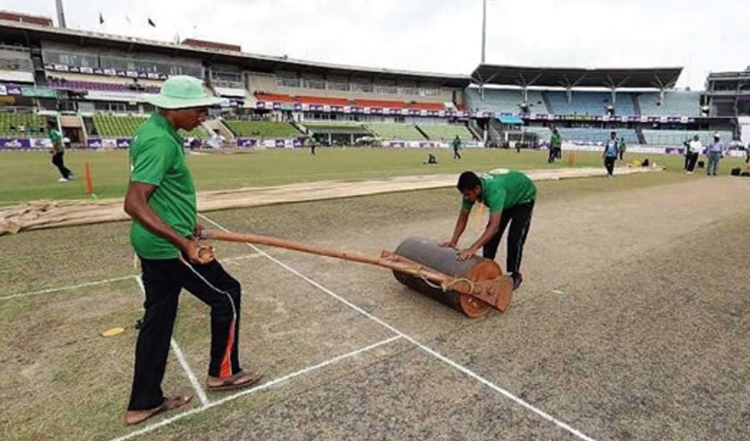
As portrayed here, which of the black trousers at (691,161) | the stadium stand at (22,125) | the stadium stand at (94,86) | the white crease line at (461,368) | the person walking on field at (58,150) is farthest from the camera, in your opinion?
the stadium stand at (94,86)

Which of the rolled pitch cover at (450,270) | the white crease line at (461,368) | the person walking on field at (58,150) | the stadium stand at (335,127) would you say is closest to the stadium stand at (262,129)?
the stadium stand at (335,127)

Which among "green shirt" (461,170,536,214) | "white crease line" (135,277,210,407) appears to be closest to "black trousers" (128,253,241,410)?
"white crease line" (135,277,210,407)

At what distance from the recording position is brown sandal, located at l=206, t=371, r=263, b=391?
3.16 m

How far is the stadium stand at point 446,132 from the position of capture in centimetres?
6681

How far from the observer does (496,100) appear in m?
78.1

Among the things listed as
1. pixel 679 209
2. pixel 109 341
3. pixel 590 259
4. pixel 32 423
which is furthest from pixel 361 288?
pixel 679 209

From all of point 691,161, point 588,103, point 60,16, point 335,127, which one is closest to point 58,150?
point 691,161

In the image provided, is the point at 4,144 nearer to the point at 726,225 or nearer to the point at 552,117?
the point at 726,225

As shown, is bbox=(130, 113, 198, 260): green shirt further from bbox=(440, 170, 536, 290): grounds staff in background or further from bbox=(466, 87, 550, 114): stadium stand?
bbox=(466, 87, 550, 114): stadium stand

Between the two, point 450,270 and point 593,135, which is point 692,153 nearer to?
point 450,270

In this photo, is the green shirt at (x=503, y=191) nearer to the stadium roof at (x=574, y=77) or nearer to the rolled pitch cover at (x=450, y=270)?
the rolled pitch cover at (x=450, y=270)

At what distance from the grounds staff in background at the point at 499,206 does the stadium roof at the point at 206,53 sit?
2404 inches

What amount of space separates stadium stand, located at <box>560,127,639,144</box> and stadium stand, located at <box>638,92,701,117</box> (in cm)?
541

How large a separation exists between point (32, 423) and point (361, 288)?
323 cm
